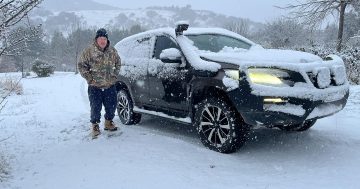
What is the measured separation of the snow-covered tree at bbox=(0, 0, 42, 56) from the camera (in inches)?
202

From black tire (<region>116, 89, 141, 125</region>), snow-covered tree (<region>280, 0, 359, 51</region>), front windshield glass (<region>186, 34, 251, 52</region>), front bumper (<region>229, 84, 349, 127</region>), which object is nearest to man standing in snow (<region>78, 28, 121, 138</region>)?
black tire (<region>116, 89, 141, 125</region>)

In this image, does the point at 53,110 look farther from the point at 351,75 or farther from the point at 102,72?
the point at 351,75

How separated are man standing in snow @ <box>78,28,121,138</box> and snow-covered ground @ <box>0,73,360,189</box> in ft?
1.85

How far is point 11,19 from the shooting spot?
521 cm

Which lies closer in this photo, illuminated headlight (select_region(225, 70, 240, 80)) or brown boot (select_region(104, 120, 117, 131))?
illuminated headlight (select_region(225, 70, 240, 80))

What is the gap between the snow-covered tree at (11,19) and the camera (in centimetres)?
514

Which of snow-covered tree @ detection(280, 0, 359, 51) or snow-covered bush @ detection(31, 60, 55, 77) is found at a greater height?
snow-covered tree @ detection(280, 0, 359, 51)

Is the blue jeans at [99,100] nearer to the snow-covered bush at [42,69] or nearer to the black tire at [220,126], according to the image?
the black tire at [220,126]

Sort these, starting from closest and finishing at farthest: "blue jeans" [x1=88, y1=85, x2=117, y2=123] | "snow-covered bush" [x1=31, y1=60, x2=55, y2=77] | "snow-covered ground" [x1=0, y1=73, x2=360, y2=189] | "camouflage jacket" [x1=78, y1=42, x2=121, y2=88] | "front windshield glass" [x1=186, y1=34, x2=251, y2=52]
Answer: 1. "snow-covered ground" [x1=0, y1=73, x2=360, y2=189]
2. "front windshield glass" [x1=186, y1=34, x2=251, y2=52]
3. "camouflage jacket" [x1=78, y1=42, x2=121, y2=88]
4. "blue jeans" [x1=88, y1=85, x2=117, y2=123]
5. "snow-covered bush" [x1=31, y1=60, x2=55, y2=77]

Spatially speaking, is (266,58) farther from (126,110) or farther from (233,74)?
(126,110)

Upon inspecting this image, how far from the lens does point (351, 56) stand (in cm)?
1346

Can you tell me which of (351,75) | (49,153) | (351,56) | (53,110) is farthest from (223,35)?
(351,56)

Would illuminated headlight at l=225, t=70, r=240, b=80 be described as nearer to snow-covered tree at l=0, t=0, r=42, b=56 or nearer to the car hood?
the car hood

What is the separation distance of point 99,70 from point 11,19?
182cm
